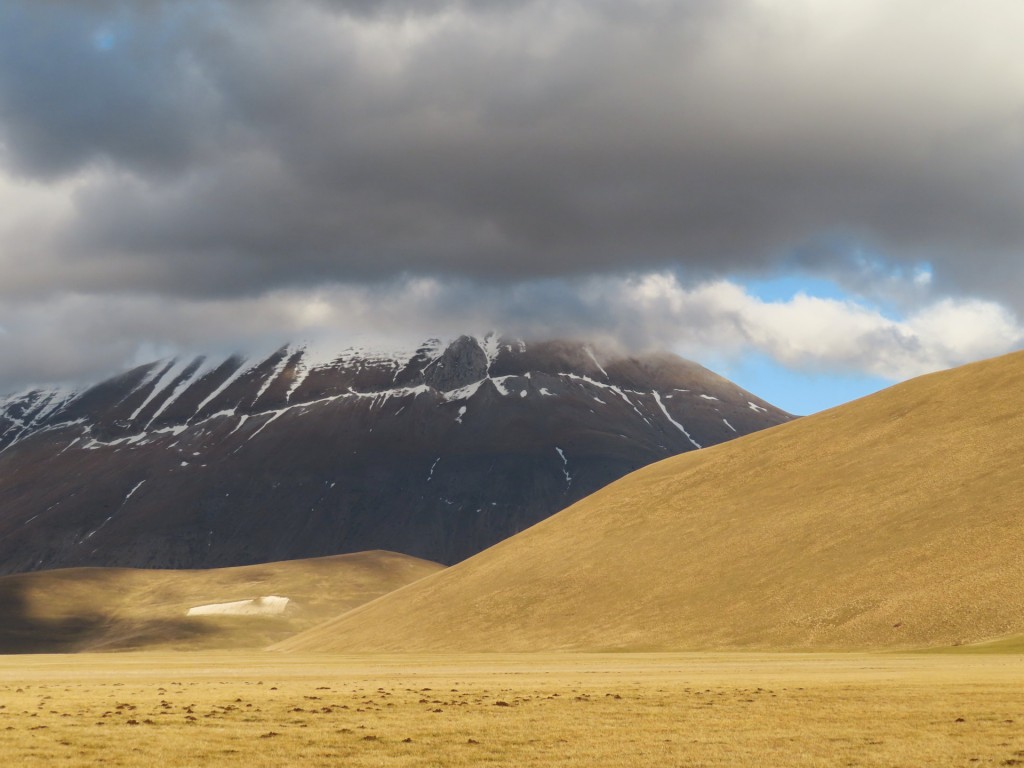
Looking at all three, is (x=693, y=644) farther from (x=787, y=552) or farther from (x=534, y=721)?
(x=534, y=721)

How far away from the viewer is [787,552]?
132 m

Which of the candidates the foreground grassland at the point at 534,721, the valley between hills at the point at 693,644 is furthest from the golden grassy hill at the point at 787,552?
the foreground grassland at the point at 534,721

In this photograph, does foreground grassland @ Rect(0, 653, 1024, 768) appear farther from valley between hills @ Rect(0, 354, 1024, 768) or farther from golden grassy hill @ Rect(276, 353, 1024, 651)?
golden grassy hill @ Rect(276, 353, 1024, 651)

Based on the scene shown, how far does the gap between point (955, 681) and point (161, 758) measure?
3639 cm

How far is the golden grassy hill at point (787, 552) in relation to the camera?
358ft

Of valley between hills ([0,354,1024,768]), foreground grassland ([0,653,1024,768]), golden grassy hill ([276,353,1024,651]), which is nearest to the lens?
foreground grassland ([0,653,1024,768])

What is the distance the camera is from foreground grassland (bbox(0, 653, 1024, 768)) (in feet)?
97.2

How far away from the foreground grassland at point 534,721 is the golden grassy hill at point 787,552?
161 feet

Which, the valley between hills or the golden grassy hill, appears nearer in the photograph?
the valley between hills

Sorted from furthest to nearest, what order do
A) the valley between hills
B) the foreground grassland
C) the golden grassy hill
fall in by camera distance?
the golden grassy hill → the valley between hills → the foreground grassland

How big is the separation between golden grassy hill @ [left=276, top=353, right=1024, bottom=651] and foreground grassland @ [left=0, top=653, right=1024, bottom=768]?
49125 millimetres

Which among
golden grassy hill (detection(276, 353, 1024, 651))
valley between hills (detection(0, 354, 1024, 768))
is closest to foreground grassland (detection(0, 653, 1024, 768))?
valley between hills (detection(0, 354, 1024, 768))

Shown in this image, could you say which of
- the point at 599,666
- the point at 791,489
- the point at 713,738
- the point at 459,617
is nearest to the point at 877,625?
the point at 599,666

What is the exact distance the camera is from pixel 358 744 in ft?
105
